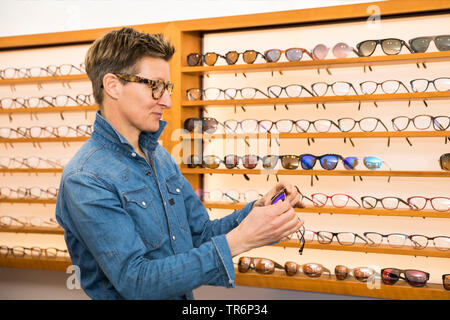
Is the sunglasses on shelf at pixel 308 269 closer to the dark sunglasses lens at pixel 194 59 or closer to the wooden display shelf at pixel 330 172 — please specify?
the wooden display shelf at pixel 330 172

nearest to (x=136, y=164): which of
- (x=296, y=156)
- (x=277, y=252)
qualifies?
(x=296, y=156)

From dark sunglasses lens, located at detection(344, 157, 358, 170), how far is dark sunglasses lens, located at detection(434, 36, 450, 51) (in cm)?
83

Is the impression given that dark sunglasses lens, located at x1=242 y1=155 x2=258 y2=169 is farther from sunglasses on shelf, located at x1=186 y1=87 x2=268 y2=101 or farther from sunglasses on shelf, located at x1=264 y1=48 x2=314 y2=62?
sunglasses on shelf, located at x1=264 y1=48 x2=314 y2=62

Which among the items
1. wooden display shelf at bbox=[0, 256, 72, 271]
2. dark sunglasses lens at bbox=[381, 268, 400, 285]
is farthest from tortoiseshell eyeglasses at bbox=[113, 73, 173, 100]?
wooden display shelf at bbox=[0, 256, 72, 271]

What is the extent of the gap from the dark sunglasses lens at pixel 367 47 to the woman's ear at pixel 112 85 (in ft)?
6.23

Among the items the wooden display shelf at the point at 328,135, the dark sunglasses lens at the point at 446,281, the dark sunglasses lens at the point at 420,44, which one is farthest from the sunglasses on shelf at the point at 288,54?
the dark sunglasses lens at the point at 446,281

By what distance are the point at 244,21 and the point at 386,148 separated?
4.14 feet

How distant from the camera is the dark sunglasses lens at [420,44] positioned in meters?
2.54

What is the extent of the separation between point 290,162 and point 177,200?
1560 mm

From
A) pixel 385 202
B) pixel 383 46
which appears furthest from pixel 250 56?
pixel 385 202

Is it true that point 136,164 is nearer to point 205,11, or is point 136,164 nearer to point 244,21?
point 244,21

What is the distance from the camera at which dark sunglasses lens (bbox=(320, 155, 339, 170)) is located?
272cm

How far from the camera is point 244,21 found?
277 cm

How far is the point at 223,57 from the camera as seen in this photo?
9.61ft
